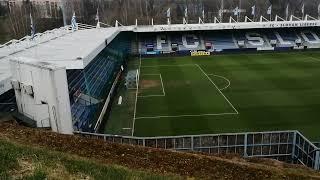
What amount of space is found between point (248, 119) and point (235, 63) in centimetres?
2056

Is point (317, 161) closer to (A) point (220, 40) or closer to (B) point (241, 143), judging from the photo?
(B) point (241, 143)

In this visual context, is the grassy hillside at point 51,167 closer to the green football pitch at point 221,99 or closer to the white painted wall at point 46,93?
the white painted wall at point 46,93

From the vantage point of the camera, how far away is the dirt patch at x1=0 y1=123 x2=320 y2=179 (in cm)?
1002

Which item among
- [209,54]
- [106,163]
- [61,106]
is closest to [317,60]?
[209,54]

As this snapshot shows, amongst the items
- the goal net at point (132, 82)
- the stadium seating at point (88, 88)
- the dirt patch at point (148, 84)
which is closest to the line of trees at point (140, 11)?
the dirt patch at point (148, 84)

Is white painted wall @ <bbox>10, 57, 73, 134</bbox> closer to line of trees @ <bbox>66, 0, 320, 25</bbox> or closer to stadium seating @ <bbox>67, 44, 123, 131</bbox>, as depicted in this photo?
stadium seating @ <bbox>67, 44, 123, 131</bbox>

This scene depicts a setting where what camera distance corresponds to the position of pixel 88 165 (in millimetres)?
8867

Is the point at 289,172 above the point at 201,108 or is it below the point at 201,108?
above

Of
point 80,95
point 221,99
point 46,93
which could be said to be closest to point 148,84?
point 221,99

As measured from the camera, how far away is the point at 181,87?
32.4 metres

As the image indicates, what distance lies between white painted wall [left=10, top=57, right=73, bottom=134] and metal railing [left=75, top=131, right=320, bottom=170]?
1192 millimetres

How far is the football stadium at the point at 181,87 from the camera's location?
53.3ft

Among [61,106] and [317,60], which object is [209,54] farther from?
[61,106]

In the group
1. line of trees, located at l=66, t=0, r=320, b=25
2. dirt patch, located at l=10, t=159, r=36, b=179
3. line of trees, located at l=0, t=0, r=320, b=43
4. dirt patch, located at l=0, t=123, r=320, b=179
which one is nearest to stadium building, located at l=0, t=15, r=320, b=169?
dirt patch, located at l=0, t=123, r=320, b=179
